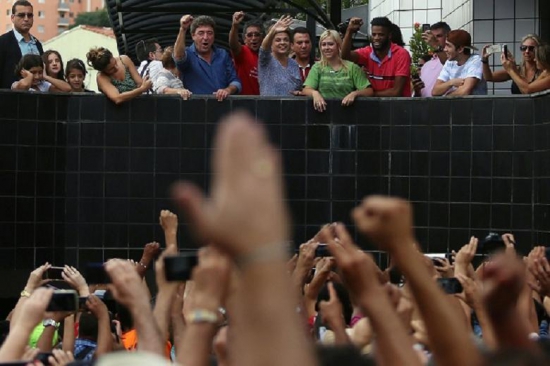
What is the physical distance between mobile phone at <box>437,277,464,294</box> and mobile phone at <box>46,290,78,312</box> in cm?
179

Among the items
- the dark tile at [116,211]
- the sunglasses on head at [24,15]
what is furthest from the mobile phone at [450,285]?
the sunglasses on head at [24,15]

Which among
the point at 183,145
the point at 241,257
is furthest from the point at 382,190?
the point at 241,257

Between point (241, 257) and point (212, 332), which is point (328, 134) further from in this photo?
point (241, 257)

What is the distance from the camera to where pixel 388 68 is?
12570mm

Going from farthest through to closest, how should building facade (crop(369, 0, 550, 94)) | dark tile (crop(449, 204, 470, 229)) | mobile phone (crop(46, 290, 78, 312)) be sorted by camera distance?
1. building facade (crop(369, 0, 550, 94))
2. dark tile (crop(449, 204, 470, 229))
3. mobile phone (crop(46, 290, 78, 312))

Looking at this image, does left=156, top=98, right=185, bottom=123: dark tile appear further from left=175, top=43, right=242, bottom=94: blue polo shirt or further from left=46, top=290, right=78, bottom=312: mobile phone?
left=46, top=290, right=78, bottom=312: mobile phone

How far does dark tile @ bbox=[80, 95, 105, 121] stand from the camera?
1224 centimetres

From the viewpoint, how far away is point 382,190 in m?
12.1

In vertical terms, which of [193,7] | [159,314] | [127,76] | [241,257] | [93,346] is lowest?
[93,346]

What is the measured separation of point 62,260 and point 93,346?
429cm

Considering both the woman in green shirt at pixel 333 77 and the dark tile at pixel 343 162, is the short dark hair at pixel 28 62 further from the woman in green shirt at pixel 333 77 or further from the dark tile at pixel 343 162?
the dark tile at pixel 343 162

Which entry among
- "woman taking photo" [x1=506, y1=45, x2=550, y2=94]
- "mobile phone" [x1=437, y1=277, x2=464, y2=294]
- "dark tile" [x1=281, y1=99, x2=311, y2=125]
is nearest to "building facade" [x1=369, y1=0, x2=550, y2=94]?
"woman taking photo" [x1=506, y1=45, x2=550, y2=94]

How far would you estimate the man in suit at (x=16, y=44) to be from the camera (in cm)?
1291

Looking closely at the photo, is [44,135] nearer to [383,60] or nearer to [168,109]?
[168,109]
